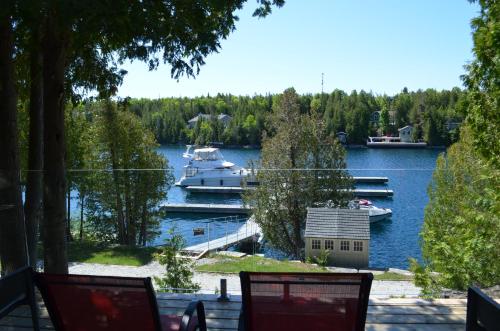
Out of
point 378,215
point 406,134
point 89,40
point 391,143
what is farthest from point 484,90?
point 406,134

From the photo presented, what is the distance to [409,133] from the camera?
9400 centimetres

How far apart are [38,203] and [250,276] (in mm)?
3493

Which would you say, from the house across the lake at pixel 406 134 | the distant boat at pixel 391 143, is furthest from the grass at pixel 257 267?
the house across the lake at pixel 406 134

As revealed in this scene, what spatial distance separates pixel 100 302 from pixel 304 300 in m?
0.94

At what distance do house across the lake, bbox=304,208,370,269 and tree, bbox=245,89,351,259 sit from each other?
2511 millimetres

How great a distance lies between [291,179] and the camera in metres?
23.7

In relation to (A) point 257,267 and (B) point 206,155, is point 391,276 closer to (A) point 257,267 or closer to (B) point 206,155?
(A) point 257,267

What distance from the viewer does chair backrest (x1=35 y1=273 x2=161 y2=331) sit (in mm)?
2352

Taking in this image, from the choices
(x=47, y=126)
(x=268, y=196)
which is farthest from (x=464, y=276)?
(x=268, y=196)

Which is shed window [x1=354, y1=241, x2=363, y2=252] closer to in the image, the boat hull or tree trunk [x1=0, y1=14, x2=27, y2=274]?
the boat hull

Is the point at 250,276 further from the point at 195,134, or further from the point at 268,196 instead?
the point at 195,134

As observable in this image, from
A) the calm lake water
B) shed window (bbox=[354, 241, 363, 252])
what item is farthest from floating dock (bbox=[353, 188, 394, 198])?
shed window (bbox=[354, 241, 363, 252])

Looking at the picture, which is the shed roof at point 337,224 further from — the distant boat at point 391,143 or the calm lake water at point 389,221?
the distant boat at point 391,143

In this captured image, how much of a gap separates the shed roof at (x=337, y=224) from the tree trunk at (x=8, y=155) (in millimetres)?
17342
